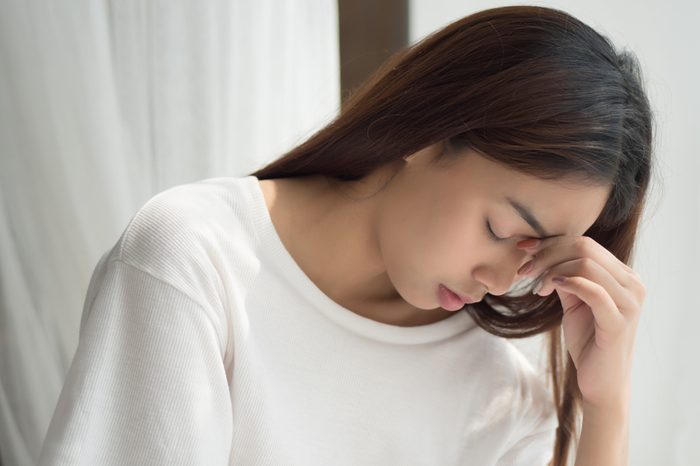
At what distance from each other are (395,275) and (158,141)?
65 cm

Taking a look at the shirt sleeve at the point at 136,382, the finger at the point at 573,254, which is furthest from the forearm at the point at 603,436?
the shirt sleeve at the point at 136,382

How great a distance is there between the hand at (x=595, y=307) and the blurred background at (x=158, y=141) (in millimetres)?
363

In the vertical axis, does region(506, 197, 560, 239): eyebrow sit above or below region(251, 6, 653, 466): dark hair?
below

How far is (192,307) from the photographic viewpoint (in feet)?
2.88

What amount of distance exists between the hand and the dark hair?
0.07m

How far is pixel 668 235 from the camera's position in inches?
56.6

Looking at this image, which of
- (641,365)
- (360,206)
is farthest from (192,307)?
(641,365)

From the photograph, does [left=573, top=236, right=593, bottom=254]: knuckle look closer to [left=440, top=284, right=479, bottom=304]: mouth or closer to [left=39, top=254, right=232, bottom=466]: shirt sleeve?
[left=440, top=284, right=479, bottom=304]: mouth

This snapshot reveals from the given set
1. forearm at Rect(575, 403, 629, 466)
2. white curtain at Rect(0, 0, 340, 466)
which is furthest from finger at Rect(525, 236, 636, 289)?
white curtain at Rect(0, 0, 340, 466)

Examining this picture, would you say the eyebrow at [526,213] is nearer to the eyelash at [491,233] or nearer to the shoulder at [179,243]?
the eyelash at [491,233]

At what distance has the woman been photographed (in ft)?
2.83

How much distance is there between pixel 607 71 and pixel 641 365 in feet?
2.59

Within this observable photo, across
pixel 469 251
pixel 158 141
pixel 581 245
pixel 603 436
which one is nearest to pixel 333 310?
pixel 469 251

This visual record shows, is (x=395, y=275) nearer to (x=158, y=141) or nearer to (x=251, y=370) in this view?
(x=251, y=370)
